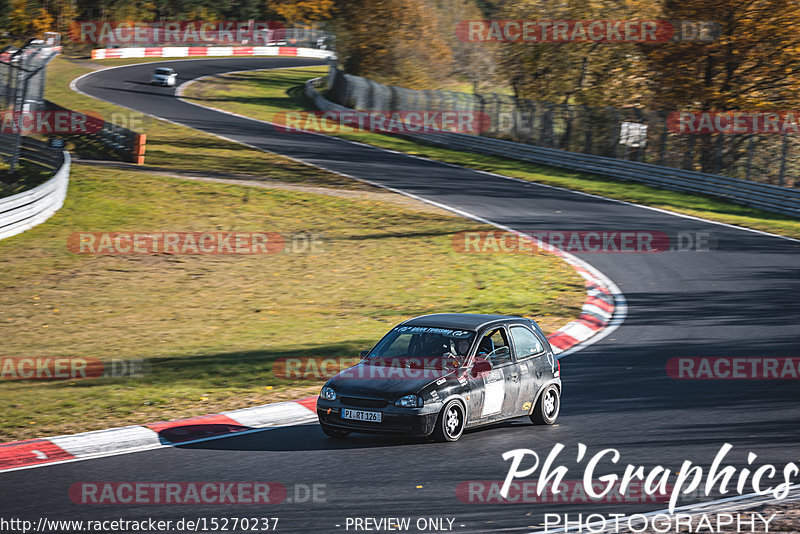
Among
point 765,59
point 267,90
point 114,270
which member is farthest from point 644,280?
point 267,90

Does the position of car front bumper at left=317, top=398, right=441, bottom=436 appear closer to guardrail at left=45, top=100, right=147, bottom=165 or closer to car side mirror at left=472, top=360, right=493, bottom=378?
car side mirror at left=472, top=360, right=493, bottom=378

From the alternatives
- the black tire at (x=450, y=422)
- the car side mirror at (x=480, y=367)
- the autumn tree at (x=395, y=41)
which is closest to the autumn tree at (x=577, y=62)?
the autumn tree at (x=395, y=41)

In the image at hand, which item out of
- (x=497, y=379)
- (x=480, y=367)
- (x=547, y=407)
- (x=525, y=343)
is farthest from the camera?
(x=525, y=343)

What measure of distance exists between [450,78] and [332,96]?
35.0ft

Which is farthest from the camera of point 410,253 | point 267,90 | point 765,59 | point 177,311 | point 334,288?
point 267,90

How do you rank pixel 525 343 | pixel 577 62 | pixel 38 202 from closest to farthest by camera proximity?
pixel 525 343, pixel 38 202, pixel 577 62

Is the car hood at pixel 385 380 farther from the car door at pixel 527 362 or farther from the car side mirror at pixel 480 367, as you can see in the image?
the car door at pixel 527 362

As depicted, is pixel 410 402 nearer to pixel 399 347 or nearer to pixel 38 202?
pixel 399 347

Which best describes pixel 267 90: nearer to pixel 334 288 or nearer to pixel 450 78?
pixel 450 78

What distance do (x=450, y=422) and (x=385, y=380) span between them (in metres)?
0.88

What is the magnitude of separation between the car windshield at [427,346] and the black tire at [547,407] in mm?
1237

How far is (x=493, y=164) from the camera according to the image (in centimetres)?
3553

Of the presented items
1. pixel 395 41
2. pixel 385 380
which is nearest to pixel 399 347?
pixel 385 380

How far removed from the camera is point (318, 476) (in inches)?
331
